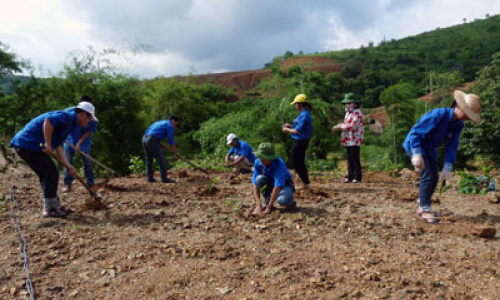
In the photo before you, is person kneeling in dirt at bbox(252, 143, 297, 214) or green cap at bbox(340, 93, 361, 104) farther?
green cap at bbox(340, 93, 361, 104)

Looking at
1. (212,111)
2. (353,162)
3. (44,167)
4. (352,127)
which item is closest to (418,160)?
(352,127)

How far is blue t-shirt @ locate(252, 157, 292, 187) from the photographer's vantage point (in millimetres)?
3504

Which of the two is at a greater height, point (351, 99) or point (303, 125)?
point (351, 99)

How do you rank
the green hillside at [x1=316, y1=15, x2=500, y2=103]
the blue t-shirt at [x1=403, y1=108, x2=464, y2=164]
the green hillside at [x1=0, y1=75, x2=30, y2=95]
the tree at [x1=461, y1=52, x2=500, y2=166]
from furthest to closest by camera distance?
the green hillside at [x1=316, y1=15, x2=500, y2=103]
the green hillside at [x1=0, y1=75, x2=30, y2=95]
the tree at [x1=461, y1=52, x2=500, y2=166]
the blue t-shirt at [x1=403, y1=108, x2=464, y2=164]

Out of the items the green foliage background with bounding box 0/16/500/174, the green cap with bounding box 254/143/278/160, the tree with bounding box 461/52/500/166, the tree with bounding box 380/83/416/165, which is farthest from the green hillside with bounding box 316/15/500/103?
the green cap with bounding box 254/143/278/160

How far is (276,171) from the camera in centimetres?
359

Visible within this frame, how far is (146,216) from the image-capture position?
390cm

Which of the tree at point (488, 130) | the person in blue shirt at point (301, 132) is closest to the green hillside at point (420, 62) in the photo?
the tree at point (488, 130)

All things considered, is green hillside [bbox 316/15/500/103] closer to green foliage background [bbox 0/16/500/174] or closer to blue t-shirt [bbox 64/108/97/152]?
green foliage background [bbox 0/16/500/174]

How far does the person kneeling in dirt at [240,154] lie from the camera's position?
680 cm

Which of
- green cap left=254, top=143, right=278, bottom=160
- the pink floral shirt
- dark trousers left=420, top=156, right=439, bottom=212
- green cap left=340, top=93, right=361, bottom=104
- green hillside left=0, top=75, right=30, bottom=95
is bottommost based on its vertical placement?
dark trousers left=420, top=156, right=439, bottom=212

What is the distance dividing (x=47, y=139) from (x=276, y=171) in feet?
8.26

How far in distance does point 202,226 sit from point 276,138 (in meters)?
14.1

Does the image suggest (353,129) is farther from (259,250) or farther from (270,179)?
(259,250)
